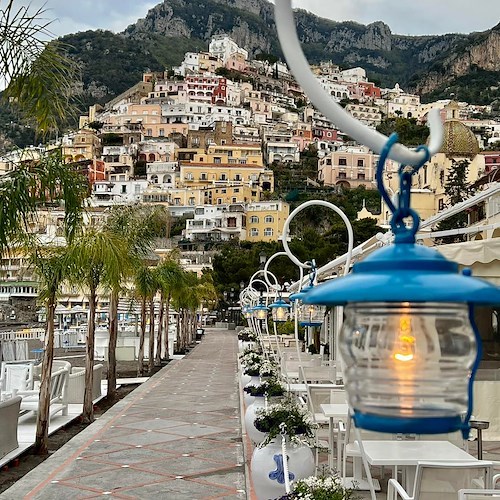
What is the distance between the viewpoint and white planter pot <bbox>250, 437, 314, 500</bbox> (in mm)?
6176

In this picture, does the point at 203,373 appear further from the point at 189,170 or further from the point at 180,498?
the point at 189,170

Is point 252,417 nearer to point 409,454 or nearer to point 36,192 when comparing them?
point 409,454

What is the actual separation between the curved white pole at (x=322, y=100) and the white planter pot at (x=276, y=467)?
15.5 ft

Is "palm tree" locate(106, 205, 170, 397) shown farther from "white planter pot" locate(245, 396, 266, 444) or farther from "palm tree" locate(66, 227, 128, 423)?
"white planter pot" locate(245, 396, 266, 444)

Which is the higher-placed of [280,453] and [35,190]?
[35,190]

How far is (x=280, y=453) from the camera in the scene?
6234mm

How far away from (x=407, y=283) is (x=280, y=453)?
4.85 m

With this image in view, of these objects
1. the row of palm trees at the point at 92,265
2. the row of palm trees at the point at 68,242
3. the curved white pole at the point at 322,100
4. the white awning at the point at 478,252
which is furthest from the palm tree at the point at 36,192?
the curved white pole at the point at 322,100

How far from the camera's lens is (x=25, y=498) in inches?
291

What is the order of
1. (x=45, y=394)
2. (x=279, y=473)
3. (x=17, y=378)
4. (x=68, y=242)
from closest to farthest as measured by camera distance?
(x=279, y=473), (x=68, y=242), (x=45, y=394), (x=17, y=378)

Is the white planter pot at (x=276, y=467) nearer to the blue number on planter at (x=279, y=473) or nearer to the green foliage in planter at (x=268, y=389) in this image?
the blue number on planter at (x=279, y=473)

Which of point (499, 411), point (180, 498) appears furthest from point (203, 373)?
point (180, 498)

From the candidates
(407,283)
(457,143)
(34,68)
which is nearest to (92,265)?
(34,68)

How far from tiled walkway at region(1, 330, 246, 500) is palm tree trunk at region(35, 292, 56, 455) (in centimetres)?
49
